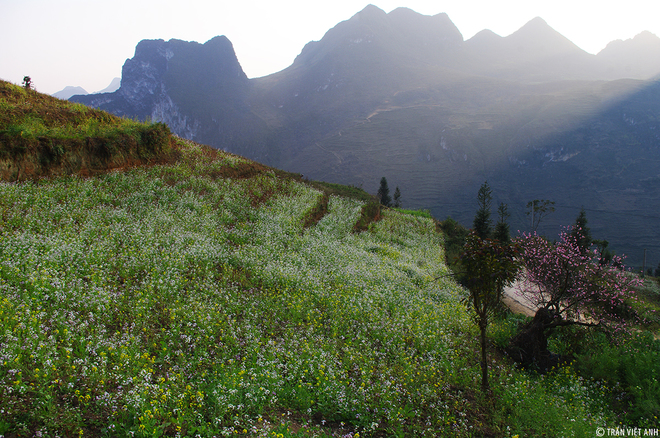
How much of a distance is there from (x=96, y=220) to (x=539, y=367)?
53.9 feet

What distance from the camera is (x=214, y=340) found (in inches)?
266

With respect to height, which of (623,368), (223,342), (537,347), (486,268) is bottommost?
(623,368)

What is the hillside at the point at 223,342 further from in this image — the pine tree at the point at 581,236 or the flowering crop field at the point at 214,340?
the pine tree at the point at 581,236

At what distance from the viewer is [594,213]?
12619 centimetres

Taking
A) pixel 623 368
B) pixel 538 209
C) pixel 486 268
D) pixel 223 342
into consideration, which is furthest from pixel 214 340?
pixel 538 209

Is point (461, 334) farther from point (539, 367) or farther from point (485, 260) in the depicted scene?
point (485, 260)

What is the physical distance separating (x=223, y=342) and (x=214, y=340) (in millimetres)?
233

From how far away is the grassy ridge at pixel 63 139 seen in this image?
41.8ft

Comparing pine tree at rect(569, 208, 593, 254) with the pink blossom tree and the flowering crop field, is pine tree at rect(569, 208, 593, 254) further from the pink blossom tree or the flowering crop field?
the flowering crop field

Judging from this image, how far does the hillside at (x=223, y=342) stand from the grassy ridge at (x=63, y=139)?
668 millimetres

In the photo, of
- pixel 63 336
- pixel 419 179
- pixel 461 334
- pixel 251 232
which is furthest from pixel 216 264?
pixel 419 179

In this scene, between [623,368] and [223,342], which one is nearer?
[223,342]

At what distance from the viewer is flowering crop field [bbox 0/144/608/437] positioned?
4570 millimetres

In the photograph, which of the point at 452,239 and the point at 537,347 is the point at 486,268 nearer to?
the point at 537,347
